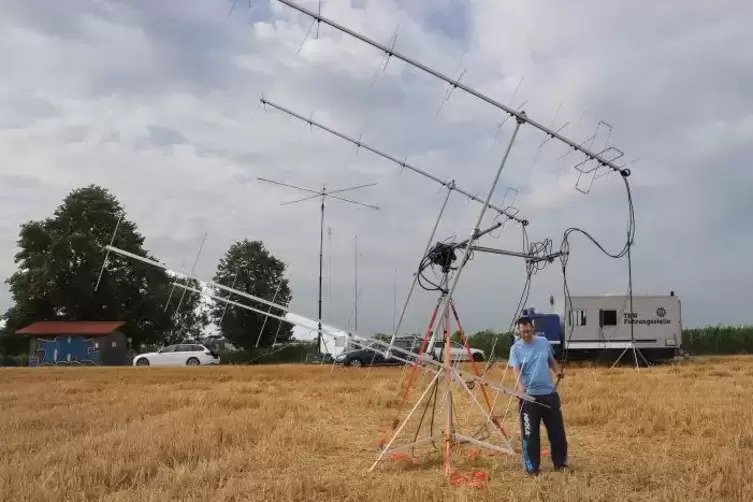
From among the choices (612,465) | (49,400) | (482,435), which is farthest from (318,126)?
(49,400)

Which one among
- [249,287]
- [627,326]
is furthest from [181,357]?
[627,326]

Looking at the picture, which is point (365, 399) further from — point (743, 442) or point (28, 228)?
point (28, 228)

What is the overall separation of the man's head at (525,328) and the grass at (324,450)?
1677 mm

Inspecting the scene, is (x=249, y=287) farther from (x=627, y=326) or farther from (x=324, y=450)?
(x=324, y=450)

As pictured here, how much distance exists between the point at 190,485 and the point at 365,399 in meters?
9.38

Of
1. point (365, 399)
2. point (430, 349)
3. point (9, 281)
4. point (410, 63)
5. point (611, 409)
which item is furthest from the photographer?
point (9, 281)

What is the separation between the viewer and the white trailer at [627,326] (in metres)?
34.7

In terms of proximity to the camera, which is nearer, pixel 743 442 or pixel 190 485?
pixel 190 485

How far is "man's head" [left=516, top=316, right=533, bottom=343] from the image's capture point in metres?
9.52

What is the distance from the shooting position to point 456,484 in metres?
8.55

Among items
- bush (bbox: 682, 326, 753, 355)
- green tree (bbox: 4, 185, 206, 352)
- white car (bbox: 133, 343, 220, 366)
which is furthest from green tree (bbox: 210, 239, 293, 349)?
bush (bbox: 682, 326, 753, 355)

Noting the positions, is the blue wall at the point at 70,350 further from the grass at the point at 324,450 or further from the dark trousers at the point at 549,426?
the dark trousers at the point at 549,426

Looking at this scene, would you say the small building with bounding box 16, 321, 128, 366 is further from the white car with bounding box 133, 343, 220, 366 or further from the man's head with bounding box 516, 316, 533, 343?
the man's head with bounding box 516, 316, 533, 343

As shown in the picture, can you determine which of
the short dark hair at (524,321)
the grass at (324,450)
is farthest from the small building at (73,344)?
the short dark hair at (524,321)
